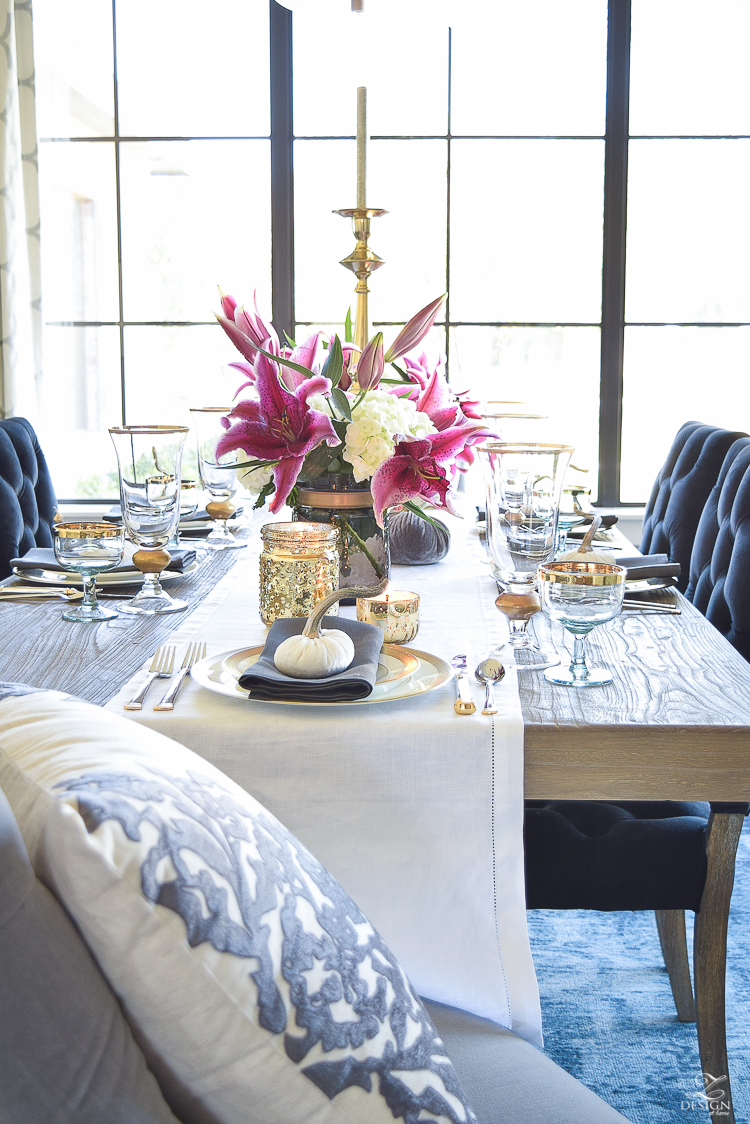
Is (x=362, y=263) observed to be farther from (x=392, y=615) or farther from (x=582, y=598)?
(x=582, y=598)

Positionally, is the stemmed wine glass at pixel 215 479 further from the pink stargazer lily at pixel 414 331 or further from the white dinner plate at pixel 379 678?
the white dinner plate at pixel 379 678

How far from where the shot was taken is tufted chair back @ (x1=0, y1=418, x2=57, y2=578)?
92.9 inches

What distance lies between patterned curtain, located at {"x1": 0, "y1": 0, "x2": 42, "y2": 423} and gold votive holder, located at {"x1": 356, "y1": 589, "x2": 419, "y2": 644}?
2779mm

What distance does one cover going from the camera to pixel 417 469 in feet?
4.19

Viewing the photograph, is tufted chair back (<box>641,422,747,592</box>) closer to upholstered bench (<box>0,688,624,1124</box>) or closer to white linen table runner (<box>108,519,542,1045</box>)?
white linen table runner (<box>108,519,542,1045</box>)

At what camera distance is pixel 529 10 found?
3711mm

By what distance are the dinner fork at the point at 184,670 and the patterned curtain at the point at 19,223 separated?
9.05 feet

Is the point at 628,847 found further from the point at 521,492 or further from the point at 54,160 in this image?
the point at 54,160

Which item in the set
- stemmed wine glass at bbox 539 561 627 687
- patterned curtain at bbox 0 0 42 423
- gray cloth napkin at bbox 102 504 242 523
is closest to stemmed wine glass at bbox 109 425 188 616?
stemmed wine glass at bbox 539 561 627 687

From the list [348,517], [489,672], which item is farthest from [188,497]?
[489,672]

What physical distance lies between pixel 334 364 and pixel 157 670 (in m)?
0.46

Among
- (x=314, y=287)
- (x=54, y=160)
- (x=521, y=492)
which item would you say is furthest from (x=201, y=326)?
(x=521, y=492)

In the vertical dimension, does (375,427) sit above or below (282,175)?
below

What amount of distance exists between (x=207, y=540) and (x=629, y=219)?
2.42 m
